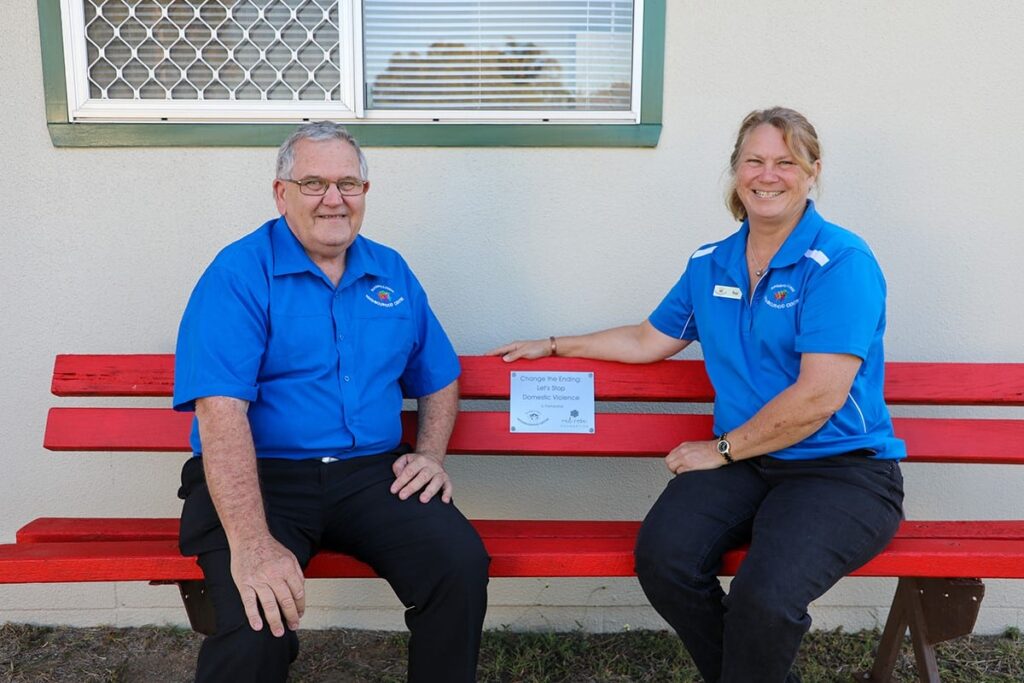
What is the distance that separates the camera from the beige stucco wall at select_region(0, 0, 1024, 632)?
9.60ft

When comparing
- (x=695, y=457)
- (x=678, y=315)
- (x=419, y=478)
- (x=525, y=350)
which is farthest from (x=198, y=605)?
(x=678, y=315)

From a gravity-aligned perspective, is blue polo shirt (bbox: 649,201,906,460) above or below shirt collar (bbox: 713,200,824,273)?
below

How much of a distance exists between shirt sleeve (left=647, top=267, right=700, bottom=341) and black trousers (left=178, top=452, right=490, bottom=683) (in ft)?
2.83

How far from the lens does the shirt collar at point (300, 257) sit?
2.33 meters

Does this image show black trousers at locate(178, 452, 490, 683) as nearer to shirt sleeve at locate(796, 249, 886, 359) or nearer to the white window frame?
shirt sleeve at locate(796, 249, 886, 359)

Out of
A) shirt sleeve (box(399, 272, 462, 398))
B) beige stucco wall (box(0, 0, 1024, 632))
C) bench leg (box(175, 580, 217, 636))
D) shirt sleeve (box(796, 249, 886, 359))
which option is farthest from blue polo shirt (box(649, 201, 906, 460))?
bench leg (box(175, 580, 217, 636))

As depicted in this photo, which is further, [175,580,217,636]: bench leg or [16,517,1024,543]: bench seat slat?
[16,517,1024,543]: bench seat slat

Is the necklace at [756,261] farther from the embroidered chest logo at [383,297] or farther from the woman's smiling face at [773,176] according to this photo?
the embroidered chest logo at [383,297]

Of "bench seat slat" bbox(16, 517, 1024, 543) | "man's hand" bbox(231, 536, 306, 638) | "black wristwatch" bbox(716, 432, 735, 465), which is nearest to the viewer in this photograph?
"man's hand" bbox(231, 536, 306, 638)

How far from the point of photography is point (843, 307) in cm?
219

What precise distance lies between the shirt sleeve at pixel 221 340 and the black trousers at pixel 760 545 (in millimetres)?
1105

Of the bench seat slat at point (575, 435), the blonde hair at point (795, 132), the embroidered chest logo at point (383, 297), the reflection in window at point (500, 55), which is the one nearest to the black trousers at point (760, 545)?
the bench seat slat at point (575, 435)

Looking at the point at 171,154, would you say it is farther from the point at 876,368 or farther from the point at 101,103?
the point at 876,368

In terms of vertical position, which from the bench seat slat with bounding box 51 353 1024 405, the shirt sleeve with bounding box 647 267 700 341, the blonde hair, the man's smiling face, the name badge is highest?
the blonde hair
